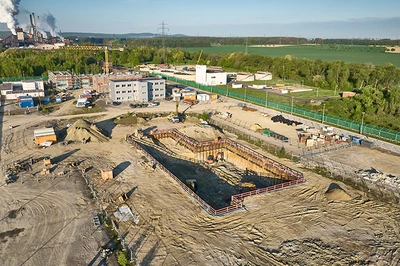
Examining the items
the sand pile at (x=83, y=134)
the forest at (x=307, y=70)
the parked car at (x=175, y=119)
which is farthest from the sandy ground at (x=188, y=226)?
the forest at (x=307, y=70)

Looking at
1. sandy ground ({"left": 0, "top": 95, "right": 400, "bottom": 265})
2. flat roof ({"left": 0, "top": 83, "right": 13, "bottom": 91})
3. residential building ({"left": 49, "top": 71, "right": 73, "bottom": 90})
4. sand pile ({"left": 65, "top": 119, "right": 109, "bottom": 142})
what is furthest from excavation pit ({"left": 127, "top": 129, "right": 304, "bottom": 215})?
residential building ({"left": 49, "top": 71, "right": 73, "bottom": 90})

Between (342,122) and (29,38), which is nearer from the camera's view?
(342,122)

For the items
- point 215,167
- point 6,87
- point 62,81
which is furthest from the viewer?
point 62,81

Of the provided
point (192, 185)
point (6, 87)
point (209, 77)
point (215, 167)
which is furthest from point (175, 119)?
point (6, 87)

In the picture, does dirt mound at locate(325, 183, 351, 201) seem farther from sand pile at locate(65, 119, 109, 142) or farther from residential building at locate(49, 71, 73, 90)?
residential building at locate(49, 71, 73, 90)

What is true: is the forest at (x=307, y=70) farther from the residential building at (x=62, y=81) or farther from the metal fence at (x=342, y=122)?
the residential building at (x=62, y=81)

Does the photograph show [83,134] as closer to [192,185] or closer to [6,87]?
[192,185]
